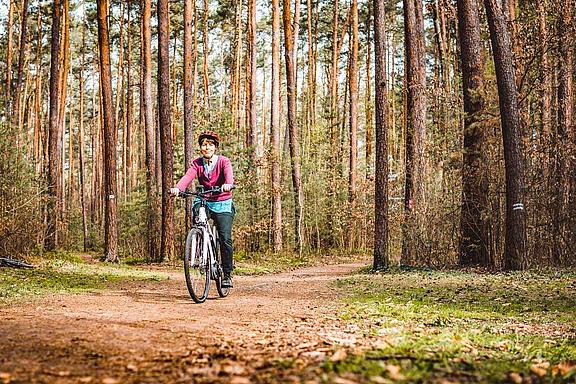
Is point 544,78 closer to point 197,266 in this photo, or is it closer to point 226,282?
point 226,282

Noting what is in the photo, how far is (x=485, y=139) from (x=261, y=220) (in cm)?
979

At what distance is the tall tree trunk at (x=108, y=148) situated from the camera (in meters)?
18.5

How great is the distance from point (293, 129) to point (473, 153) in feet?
32.1

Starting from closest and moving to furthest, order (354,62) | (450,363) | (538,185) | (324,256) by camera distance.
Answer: (450,363)
(538,185)
(324,256)
(354,62)

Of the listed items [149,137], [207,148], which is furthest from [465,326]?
[149,137]

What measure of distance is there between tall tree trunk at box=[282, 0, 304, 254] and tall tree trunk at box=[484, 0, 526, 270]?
10326 mm

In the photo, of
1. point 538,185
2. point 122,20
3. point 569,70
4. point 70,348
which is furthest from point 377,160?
point 122,20

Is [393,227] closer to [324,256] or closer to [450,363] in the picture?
[324,256]

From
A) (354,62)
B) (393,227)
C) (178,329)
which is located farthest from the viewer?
(354,62)

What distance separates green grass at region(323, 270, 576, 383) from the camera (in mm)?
3453

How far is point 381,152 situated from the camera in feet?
47.5

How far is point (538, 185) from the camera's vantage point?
13.0m

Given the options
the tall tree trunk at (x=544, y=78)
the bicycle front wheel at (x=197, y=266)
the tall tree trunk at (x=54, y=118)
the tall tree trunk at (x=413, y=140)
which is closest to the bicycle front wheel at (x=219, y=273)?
the bicycle front wheel at (x=197, y=266)

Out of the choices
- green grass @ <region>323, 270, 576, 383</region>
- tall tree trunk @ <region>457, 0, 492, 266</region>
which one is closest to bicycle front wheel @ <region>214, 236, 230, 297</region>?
green grass @ <region>323, 270, 576, 383</region>
